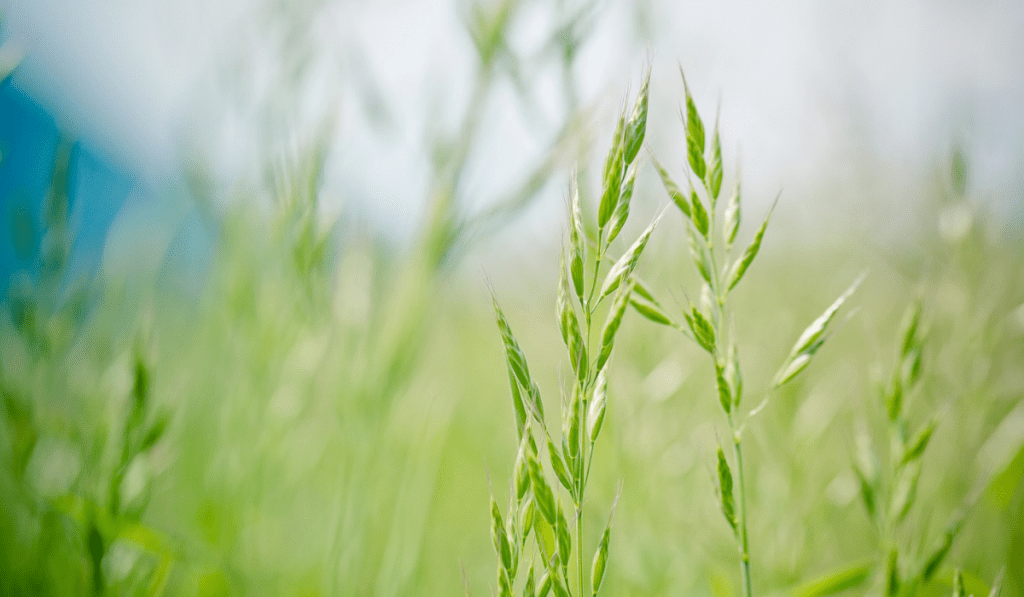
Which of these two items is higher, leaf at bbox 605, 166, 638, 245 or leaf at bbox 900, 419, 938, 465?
leaf at bbox 605, 166, 638, 245

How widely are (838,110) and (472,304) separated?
1452mm

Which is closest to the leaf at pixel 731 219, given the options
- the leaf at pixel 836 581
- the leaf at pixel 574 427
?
the leaf at pixel 574 427

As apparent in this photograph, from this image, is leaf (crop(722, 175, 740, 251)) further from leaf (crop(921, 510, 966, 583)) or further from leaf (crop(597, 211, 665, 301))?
leaf (crop(921, 510, 966, 583))

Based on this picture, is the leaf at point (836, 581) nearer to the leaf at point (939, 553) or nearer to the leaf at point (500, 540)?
the leaf at point (939, 553)

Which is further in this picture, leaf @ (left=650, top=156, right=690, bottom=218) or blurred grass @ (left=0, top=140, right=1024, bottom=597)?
blurred grass @ (left=0, top=140, right=1024, bottom=597)

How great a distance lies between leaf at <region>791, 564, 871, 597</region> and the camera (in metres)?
0.37

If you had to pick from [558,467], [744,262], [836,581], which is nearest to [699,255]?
[744,262]

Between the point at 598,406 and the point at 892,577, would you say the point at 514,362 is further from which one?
the point at 892,577

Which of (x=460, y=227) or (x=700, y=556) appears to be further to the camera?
(x=700, y=556)

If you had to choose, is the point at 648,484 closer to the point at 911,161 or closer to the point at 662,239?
the point at 662,239

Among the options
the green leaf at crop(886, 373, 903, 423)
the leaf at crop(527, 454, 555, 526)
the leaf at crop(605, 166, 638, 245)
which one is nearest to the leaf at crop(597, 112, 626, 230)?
the leaf at crop(605, 166, 638, 245)

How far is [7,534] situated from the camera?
0.60 meters

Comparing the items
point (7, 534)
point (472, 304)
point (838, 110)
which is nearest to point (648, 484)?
point (7, 534)

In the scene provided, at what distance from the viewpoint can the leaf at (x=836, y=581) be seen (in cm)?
37
